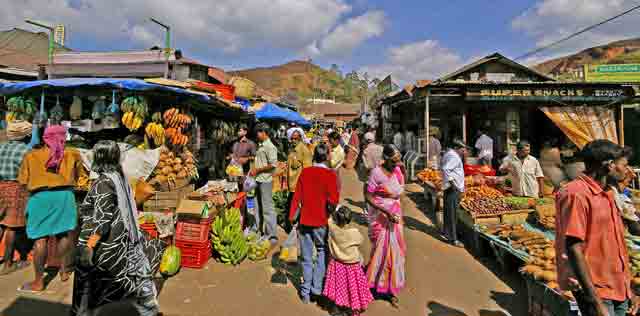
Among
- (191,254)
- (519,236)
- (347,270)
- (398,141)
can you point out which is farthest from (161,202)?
(398,141)

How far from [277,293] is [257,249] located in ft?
3.40

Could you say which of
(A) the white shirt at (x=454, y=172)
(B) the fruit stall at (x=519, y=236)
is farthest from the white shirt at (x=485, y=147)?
(A) the white shirt at (x=454, y=172)

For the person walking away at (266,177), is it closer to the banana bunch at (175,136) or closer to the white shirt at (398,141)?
the banana bunch at (175,136)

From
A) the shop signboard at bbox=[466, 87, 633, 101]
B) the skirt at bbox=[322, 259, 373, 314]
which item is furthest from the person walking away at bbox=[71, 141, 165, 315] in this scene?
the shop signboard at bbox=[466, 87, 633, 101]

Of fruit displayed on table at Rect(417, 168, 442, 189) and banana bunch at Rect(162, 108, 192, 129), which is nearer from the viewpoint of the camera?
banana bunch at Rect(162, 108, 192, 129)

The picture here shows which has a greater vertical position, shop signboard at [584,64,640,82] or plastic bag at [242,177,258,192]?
shop signboard at [584,64,640,82]

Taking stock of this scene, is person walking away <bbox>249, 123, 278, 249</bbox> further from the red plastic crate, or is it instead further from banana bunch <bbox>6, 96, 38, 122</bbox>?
banana bunch <bbox>6, 96, 38, 122</bbox>

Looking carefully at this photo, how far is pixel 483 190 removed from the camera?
688 cm

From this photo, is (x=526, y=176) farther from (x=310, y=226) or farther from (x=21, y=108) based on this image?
(x=21, y=108)

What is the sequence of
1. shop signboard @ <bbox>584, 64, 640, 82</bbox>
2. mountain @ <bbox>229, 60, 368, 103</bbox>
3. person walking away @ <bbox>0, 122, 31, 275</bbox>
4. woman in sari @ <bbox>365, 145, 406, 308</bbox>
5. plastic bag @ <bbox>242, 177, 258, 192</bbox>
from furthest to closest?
1. mountain @ <bbox>229, 60, 368, 103</bbox>
2. shop signboard @ <bbox>584, 64, 640, 82</bbox>
3. plastic bag @ <bbox>242, 177, 258, 192</bbox>
4. person walking away @ <bbox>0, 122, 31, 275</bbox>
5. woman in sari @ <bbox>365, 145, 406, 308</bbox>

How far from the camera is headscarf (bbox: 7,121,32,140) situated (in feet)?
15.6

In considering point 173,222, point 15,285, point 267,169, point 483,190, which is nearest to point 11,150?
point 15,285

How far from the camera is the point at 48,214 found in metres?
3.65

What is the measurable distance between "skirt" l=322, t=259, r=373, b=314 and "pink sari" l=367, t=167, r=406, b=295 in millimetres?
265
